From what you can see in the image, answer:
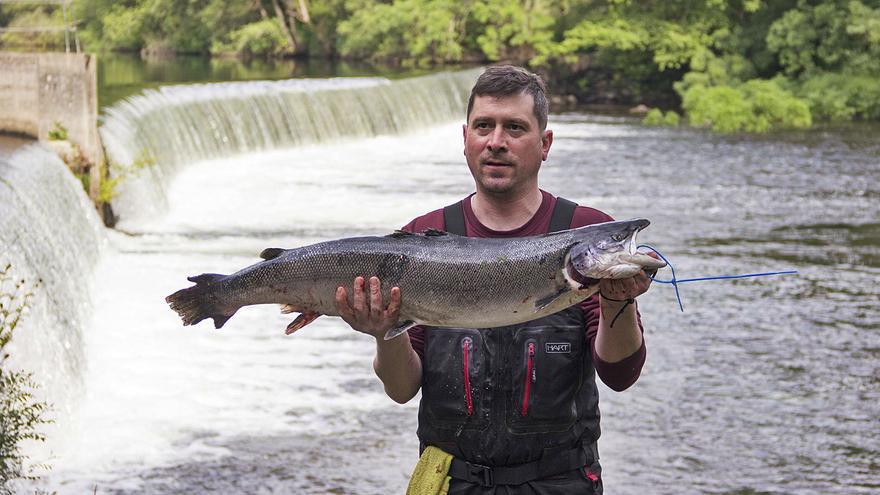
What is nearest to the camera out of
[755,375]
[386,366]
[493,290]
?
[493,290]

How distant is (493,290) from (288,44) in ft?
155

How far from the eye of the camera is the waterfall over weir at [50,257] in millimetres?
8750

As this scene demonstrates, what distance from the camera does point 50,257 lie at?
35.4 feet

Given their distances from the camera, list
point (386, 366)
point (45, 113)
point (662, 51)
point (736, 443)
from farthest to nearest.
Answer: point (662, 51) → point (45, 113) → point (736, 443) → point (386, 366)

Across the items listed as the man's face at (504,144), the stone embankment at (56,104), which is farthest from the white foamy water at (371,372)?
the man's face at (504,144)

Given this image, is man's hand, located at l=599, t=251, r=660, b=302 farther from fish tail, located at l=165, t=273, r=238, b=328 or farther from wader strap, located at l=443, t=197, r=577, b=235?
fish tail, located at l=165, t=273, r=238, b=328

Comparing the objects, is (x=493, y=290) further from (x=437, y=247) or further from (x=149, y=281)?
(x=149, y=281)

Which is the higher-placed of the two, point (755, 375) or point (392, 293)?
point (392, 293)

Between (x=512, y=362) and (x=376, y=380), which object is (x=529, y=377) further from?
(x=376, y=380)

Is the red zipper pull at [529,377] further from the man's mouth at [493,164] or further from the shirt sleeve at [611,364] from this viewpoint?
the man's mouth at [493,164]

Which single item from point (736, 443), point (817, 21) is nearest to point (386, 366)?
point (736, 443)

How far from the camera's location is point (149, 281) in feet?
41.0

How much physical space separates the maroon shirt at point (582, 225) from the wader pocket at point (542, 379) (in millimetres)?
77

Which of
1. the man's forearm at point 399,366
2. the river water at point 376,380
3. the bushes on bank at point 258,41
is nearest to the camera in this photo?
the man's forearm at point 399,366
